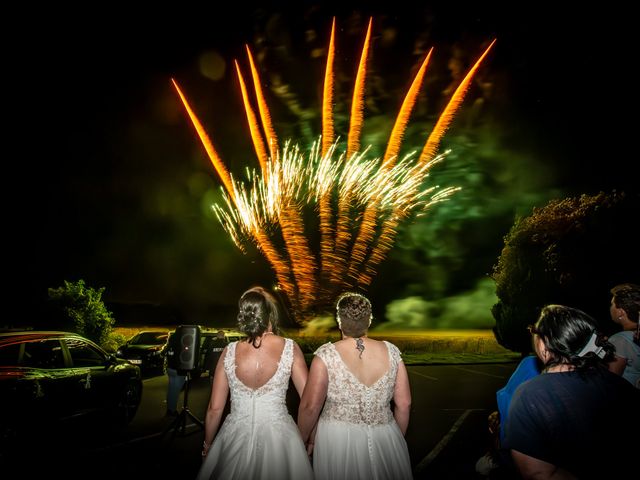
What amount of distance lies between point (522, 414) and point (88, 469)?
5.31 m

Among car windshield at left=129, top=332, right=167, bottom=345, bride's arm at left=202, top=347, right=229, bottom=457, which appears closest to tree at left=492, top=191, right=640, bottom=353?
car windshield at left=129, top=332, right=167, bottom=345

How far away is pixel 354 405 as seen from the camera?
3.21 m

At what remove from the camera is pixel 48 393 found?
562 centimetres

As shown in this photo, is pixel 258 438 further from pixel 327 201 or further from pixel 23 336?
pixel 327 201

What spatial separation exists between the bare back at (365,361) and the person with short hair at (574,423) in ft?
4.21

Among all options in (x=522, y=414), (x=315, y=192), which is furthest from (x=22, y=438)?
(x=315, y=192)

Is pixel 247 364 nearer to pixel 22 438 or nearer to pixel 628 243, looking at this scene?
pixel 22 438

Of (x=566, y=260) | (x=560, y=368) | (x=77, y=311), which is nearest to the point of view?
(x=560, y=368)

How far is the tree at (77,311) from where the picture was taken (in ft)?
63.5

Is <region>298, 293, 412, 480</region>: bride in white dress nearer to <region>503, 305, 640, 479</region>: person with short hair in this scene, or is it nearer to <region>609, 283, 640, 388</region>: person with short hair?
<region>503, 305, 640, 479</region>: person with short hair

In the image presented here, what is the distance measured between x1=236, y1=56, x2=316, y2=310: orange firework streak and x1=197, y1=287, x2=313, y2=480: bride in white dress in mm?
11876

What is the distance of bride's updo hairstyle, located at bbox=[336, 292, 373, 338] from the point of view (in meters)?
3.26

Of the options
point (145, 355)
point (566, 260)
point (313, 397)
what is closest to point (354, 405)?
point (313, 397)

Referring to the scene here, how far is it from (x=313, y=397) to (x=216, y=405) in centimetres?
80
